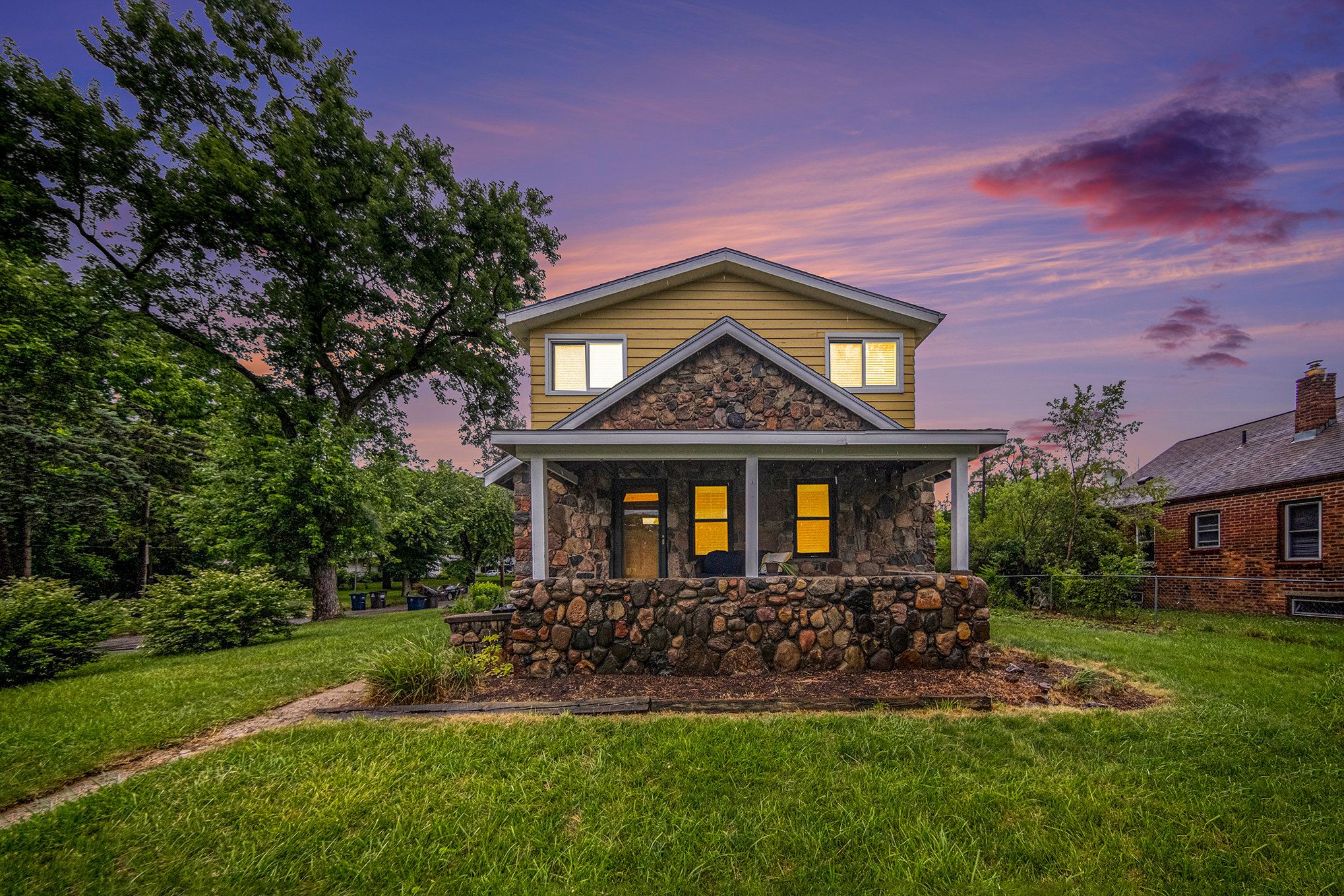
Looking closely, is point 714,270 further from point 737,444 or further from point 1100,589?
point 1100,589

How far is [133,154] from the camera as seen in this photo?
37.4 ft

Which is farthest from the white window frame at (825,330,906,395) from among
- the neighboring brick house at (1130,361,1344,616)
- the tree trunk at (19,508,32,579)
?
the tree trunk at (19,508,32,579)

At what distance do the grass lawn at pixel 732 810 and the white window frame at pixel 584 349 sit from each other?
6.38m

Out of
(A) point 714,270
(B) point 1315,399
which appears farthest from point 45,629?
(B) point 1315,399

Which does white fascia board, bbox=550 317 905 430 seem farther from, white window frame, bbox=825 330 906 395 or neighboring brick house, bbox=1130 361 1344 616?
neighboring brick house, bbox=1130 361 1344 616

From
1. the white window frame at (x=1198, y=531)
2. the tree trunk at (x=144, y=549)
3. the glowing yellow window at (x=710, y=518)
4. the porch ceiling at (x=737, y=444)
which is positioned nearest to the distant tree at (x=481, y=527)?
the tree trunk at (x=144, y=549)

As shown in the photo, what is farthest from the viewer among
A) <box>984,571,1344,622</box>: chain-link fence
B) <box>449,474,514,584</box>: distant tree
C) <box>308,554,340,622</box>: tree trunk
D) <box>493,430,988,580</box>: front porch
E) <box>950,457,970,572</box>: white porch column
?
<box>449,474,514,584</box>: distant tree

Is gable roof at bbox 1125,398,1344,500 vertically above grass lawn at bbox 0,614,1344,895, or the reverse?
gable roof at bbox 1125,398,1344,500

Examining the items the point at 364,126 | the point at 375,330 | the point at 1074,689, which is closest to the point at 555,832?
the point at 1074,689

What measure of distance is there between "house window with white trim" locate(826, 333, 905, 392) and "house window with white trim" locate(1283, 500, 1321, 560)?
11.7 metres

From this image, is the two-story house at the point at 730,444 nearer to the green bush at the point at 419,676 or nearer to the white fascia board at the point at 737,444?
the white fascia board at the point at 737,444

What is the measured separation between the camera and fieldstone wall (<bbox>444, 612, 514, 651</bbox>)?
6.59 m

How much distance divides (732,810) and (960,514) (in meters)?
5.52

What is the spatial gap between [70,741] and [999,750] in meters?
7.89
